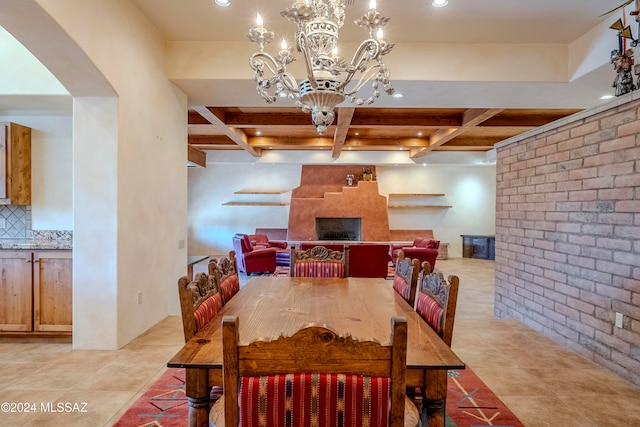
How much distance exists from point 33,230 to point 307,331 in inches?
172

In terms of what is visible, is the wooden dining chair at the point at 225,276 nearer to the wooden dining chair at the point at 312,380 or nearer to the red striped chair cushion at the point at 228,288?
the red striped chair cushion at the point at 228,288

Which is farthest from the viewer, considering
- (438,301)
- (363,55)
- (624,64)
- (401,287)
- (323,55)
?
(624,64)

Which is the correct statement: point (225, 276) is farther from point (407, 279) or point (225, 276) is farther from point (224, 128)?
point (224, 128)

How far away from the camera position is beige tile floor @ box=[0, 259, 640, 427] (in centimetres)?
212

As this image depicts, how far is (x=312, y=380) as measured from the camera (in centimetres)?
90

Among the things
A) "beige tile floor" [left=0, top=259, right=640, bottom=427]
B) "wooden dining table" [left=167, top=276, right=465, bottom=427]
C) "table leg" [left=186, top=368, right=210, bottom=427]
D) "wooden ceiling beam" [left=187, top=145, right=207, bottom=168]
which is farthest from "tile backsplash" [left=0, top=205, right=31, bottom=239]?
"wooden ceiling beam" [left=187, top=145, right=207, bottom=168]

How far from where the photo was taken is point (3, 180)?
11.9ft

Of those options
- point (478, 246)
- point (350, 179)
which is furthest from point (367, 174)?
point (478, 246)

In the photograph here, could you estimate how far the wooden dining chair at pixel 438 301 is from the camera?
1635 millimetres

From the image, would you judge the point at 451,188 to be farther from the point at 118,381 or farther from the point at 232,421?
the point at 232,421

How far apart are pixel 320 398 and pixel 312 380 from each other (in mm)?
51

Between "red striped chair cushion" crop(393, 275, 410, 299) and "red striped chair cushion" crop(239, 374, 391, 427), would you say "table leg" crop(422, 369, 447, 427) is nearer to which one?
"red striped chair cushion" crop(239, 374, 391, 427)

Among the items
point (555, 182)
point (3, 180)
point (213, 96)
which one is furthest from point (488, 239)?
point (3, 180)

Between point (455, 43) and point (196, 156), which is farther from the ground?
point (455, 43)
